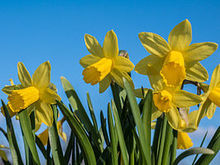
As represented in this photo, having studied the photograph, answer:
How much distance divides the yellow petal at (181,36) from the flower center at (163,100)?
0.22 meters

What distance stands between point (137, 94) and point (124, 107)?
12 cm

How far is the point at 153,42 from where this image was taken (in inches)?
45.8

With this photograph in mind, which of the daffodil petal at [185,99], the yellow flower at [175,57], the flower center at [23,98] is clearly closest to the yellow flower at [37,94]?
the flower center at [23,98]

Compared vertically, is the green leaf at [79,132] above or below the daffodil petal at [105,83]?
below

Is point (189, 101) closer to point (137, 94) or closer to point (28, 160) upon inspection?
point (137, 94)

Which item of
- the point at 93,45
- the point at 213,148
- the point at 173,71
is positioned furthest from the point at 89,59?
the point at 213,148

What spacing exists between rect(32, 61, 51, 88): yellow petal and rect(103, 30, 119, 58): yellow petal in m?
0.29

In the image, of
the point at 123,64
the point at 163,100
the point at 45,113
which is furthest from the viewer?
the point at 45,113

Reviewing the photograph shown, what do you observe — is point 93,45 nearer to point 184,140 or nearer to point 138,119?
point 138,119

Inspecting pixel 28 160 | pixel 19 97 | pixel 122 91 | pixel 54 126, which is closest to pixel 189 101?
pixel 122 91

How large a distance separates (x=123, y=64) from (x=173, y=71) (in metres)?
0.23

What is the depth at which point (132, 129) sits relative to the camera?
4.06 feet

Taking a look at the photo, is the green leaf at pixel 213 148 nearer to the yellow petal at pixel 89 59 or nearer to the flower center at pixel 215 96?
the flower center at pixel 215 96

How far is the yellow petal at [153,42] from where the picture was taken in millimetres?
1159
